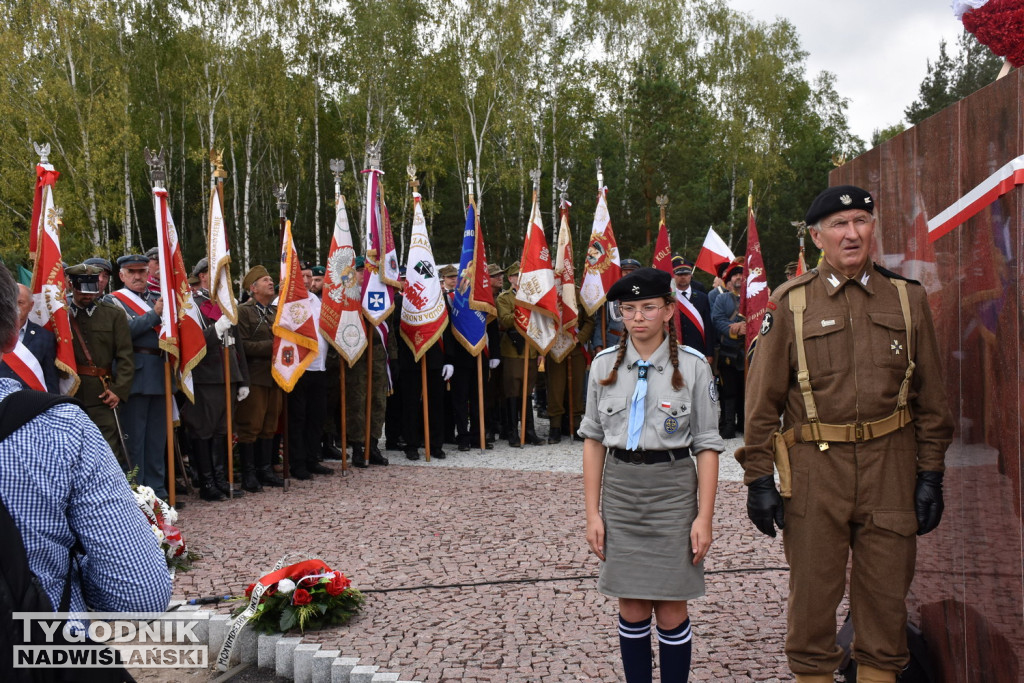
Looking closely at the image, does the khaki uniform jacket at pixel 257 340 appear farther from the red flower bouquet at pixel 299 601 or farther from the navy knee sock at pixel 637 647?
the navy knee sock at pixel 637 647

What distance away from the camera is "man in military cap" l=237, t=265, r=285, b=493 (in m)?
8.70

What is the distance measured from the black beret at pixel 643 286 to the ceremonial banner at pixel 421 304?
675 centimetres

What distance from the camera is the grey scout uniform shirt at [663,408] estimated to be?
341cm

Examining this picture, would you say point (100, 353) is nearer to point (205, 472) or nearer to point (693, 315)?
point (205, 472)

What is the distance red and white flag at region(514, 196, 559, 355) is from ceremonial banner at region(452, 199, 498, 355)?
15.6 inches

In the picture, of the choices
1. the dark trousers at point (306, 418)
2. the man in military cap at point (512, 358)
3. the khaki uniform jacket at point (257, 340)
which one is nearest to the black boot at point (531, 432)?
the man in military cap at point (512, 358)

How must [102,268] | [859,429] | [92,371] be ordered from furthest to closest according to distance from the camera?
[102,268] < [92,371] < [859,429]

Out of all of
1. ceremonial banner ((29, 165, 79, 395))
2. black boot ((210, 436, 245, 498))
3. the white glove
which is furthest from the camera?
black boot ((210, 436, 245, 498))

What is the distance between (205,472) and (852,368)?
6.76 meters

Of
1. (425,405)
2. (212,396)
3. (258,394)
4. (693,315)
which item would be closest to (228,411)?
(212,396)

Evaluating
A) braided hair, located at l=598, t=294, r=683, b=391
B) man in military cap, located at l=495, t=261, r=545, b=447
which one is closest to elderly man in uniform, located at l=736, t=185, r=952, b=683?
braided hair, located at l=598, t=294, r=683, b=391

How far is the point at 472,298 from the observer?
10.7m

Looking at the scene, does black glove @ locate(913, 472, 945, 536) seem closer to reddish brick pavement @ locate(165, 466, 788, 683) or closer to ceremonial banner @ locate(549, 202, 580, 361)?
reddish brick pavement @ locate(165, 466, 788, 683)

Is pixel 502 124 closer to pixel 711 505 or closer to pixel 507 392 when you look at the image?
pixel 507 392
